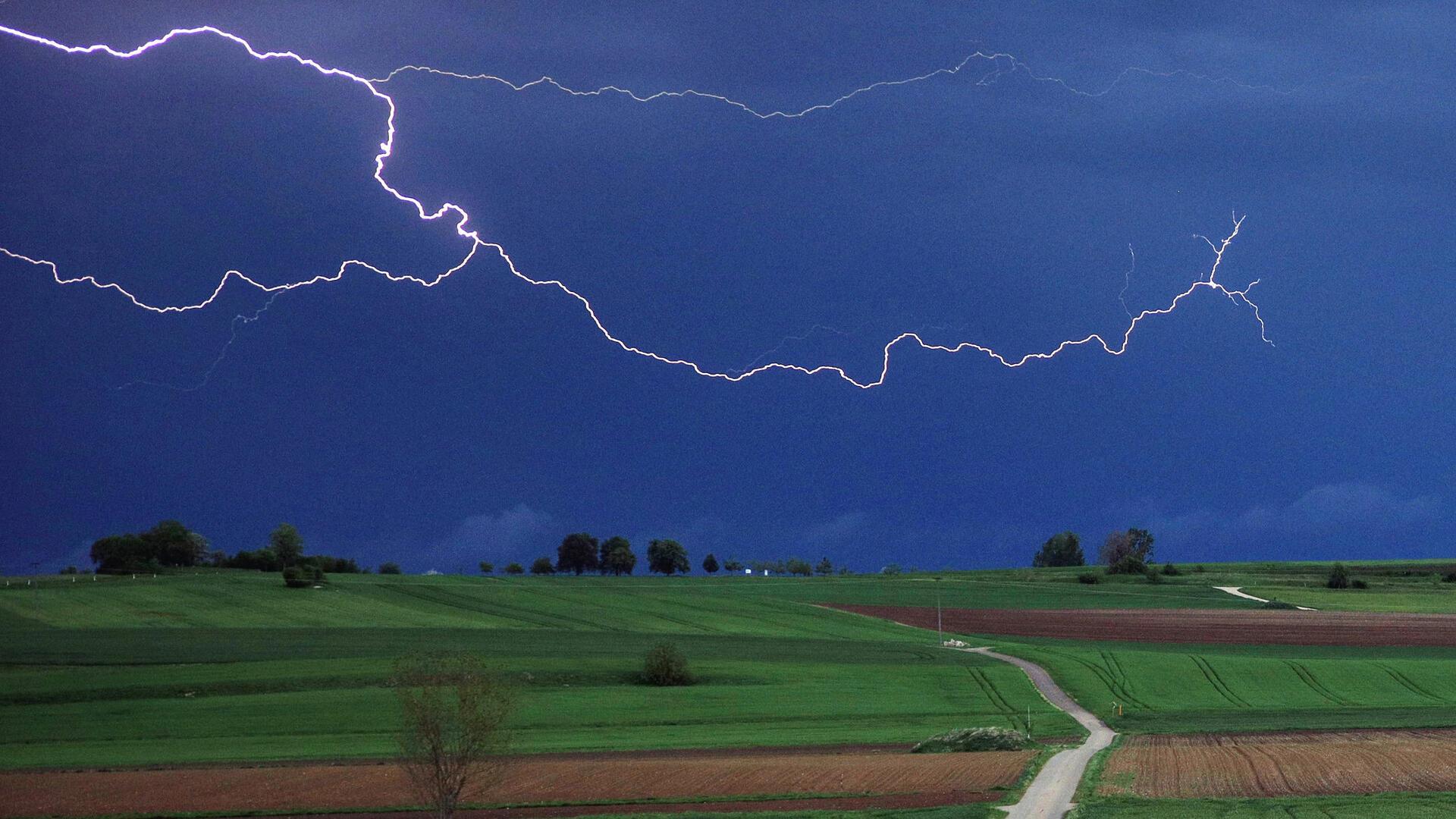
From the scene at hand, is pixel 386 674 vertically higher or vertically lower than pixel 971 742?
lower

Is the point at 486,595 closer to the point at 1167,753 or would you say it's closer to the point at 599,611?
the point at 599,611

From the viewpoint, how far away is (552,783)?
32844 mm

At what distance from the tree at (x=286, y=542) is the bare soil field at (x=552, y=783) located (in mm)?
98272

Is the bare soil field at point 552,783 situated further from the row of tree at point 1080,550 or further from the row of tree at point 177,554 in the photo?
the row of tree at point 1080,550

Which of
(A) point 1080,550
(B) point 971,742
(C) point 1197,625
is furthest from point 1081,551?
(B) point 971,742

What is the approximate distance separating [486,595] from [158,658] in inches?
1466

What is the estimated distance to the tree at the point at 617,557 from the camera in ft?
525

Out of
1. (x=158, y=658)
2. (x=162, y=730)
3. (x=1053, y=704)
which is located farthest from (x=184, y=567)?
(x=1053, y=704)

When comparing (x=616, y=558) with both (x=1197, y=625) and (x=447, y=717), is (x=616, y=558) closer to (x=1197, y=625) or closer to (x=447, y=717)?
(x=1197, y=625)

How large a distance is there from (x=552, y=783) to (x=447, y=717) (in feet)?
28.8

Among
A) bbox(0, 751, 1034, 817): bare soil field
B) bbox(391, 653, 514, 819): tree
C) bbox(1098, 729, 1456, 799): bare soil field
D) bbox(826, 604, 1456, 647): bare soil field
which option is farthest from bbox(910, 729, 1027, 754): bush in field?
bbox(826, 604, 1456, 647): bare soil field

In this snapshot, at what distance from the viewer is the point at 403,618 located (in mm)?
76812

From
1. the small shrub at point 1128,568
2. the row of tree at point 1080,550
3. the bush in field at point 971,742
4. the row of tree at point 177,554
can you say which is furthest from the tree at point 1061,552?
the bush in field at point 971,742

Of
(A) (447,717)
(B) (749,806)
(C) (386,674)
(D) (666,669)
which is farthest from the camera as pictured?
(D) (666,669)
